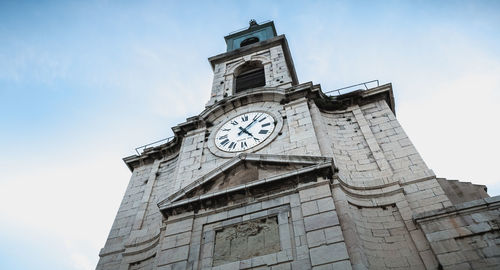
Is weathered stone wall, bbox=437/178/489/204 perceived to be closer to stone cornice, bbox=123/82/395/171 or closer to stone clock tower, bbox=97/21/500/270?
stone clock tower, bbox=97/21/500/270

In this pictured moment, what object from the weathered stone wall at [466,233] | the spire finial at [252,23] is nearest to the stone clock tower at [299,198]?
the weathered stone wall at [466,233]

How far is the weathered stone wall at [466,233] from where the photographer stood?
5816 mm

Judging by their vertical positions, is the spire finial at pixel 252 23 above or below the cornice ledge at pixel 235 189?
above

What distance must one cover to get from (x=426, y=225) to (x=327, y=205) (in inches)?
71.6

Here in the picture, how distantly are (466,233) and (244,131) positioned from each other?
20.6 ft

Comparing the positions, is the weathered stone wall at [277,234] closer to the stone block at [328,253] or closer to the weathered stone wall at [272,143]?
the stone block at [328,253]

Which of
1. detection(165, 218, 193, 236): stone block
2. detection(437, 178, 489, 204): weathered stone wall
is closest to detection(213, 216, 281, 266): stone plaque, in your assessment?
detection(165, 218, 193, 236): stone block

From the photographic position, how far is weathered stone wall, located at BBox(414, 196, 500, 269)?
5816mm

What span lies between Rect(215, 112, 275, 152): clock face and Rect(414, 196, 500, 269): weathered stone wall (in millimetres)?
4824

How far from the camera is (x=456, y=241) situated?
6188 millimetres

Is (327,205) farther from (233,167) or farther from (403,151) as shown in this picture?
(403,151)

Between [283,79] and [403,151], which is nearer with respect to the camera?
[403,151]

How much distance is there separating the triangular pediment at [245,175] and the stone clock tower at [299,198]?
0.08 feet

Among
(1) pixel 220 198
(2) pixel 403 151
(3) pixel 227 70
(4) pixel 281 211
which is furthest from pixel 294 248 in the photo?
(3) pixel 227 70
